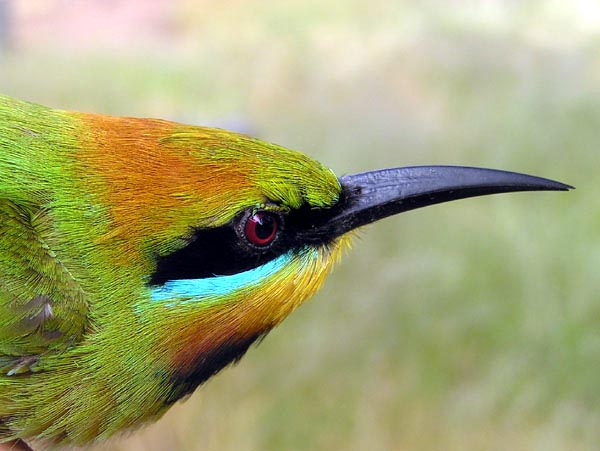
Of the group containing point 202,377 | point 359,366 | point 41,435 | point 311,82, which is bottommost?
point 359,366

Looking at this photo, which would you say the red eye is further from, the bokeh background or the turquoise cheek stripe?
the bokeh background

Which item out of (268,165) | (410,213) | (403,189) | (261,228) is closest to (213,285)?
(261,228)

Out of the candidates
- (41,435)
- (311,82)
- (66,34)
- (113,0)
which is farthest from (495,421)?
(113,0)

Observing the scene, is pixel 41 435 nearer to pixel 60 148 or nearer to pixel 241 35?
pixel 60 148

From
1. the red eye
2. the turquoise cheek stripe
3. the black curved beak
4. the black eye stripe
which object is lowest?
the turquoise cheek stripe

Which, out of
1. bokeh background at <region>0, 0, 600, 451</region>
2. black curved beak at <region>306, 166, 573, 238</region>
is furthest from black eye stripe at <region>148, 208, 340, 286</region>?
bokeh background at <region>0, 0, 600, 451</region>

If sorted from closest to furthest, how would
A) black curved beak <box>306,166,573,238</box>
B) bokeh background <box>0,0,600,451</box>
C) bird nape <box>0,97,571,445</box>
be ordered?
bird nape <box>0,97,571,445</box>
black curved beak <box>306,166,573,238</box>
bokeh background <box>0,0,600,451</box>

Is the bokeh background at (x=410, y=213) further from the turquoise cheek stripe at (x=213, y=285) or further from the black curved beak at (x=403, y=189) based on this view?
the black curved beak at (x=403, y=189)

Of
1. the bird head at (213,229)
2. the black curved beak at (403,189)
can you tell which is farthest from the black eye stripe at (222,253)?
the black curved beak at (403,189)
